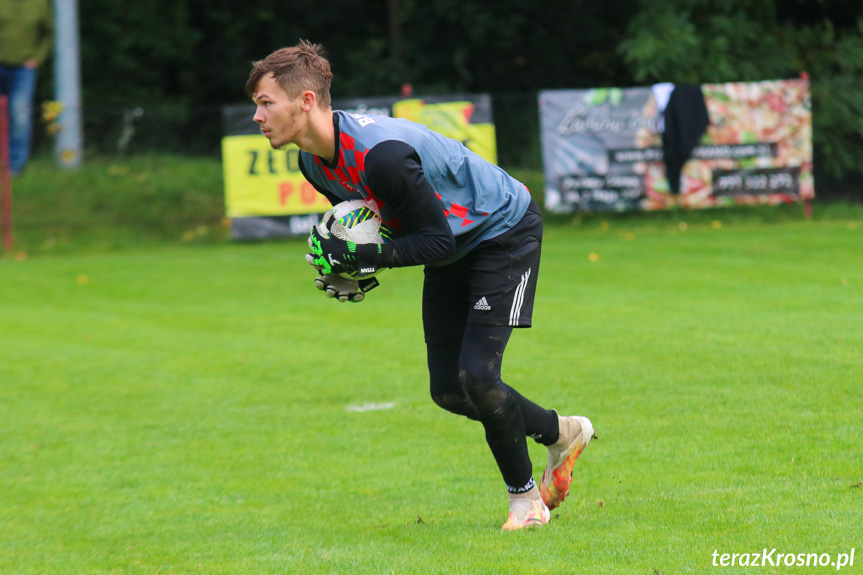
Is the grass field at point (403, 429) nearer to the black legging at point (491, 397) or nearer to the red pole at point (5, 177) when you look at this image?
the black legging at point (491, 397)

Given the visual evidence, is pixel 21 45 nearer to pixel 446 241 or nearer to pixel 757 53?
pixel 757 53

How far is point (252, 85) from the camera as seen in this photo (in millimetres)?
4238

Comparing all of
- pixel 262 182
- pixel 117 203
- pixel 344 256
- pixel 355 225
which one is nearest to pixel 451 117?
pixel 262 182

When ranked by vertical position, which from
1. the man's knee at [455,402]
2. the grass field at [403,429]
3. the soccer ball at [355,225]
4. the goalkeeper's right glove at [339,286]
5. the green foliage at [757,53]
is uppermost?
the green foliage at [757,53]

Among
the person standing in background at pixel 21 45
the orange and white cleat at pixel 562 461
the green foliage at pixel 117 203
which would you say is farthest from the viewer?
the person standing in background at pixel 21 45

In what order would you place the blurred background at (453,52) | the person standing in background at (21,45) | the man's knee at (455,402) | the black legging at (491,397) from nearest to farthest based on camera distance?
the black legging at (491,397) < the man's knee at (455,402) < the blurred background at (453,52) < the person standing in background at (21,45)

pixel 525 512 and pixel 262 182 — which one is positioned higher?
pixel 262 182

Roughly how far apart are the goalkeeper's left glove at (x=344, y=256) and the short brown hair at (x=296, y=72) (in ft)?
1.73

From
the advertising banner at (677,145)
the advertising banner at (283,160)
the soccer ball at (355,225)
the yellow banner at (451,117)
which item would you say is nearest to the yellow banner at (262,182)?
the advertising banner at (283,160)

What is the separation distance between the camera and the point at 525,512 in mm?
4695

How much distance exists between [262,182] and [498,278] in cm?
1219

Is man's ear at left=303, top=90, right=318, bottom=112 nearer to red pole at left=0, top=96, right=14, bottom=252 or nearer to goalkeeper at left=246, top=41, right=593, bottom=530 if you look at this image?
goalkeeper at left=246, top=41, right=593, bottom=530

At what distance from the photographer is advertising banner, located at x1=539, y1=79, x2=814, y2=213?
1631 centimetres

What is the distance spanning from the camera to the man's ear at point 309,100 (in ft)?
13.7
